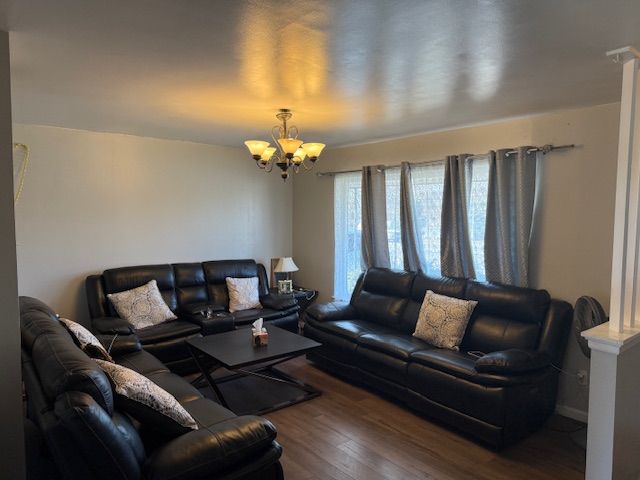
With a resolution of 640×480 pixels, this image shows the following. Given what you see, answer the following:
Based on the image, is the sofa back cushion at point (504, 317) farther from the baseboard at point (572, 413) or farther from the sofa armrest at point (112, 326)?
the sofa armrest at point (112, 326)

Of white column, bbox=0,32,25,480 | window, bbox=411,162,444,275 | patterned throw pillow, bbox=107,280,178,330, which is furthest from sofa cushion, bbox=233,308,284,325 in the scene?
white column, bbox=0,32,25,480

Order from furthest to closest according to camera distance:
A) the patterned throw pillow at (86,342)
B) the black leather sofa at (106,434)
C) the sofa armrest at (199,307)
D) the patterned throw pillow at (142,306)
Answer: the sofa armrest at (199,307), the patterned throw pillow at (142,306), the patterned throw pillow at (86,342), the black leather sofa at (106,434)

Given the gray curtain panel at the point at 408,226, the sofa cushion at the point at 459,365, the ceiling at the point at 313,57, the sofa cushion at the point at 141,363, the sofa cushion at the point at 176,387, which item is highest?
the ceiling at the point at 313,57

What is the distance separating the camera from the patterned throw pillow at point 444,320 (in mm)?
3709

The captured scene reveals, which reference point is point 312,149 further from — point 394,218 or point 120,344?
point 120,344

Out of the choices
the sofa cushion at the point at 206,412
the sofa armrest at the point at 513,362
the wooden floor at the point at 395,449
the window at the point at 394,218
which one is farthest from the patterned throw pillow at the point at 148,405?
the window at the point at 394,218

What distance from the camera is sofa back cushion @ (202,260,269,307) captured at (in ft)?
16.8

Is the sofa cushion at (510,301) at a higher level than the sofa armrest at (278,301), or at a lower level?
higher

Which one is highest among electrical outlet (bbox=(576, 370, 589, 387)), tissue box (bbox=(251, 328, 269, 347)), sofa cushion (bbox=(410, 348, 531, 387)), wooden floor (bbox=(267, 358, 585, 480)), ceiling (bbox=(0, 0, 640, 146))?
ceiling (bbox=(0, 0, 640, 146))

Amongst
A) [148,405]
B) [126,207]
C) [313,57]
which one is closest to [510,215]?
[313,57]

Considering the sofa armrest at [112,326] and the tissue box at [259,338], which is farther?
the sofa armrest at [112,326]

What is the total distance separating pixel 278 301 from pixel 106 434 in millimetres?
3400

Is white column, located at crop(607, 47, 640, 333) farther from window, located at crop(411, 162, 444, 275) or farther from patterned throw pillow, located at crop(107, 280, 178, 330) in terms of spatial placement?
patterned throw pillow, located at crop(107, 280, 178, 330)

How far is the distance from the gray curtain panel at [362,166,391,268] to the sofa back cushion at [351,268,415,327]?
19 centimetres
